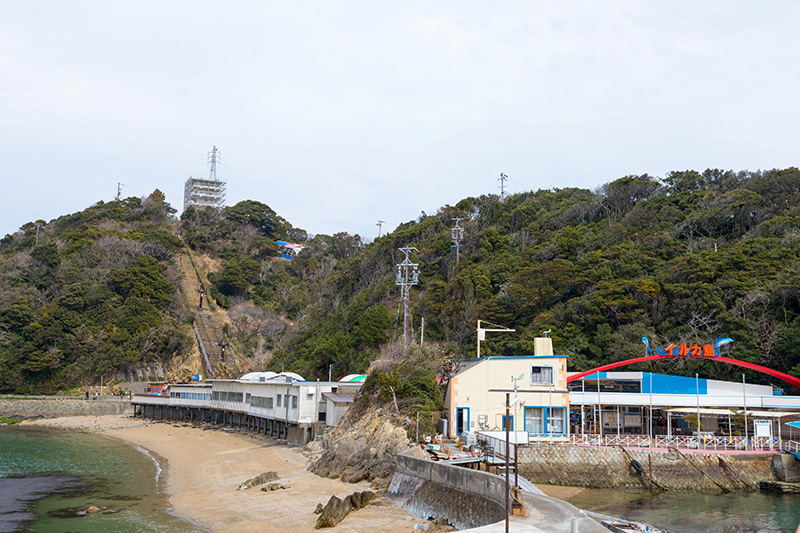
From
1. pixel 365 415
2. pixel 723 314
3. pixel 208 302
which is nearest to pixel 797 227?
pixel 723 314

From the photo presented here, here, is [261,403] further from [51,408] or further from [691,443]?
[51,408]

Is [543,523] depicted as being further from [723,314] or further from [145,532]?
[723,314]

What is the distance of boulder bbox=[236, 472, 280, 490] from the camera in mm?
27000

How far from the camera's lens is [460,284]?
192 ft

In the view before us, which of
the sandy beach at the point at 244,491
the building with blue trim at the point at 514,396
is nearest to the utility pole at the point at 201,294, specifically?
the sandy beach at the point at 244,491

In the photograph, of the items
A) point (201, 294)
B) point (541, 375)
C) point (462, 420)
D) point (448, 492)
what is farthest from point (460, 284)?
point (201, 294)

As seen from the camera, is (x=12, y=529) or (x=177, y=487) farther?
(x=177, y=487)

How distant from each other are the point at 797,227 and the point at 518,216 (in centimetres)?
2981

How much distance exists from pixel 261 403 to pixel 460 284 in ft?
75.4

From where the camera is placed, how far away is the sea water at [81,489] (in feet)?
70.6

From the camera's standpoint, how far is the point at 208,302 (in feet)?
303

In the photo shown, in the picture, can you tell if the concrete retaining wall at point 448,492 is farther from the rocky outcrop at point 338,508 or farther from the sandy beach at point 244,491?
the rocky outcrop at point 338,508

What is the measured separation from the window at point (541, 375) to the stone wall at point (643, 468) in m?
3.79

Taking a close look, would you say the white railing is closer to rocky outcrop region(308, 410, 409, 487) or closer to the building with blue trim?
the building with blue trim
